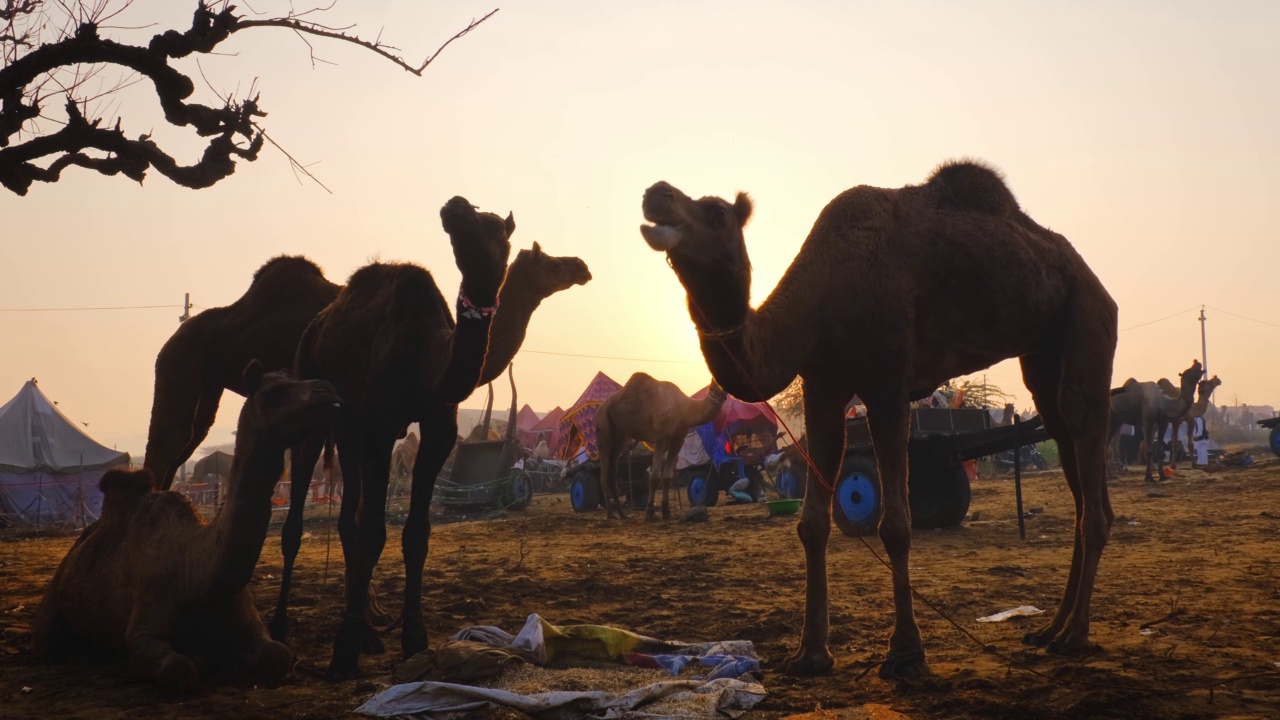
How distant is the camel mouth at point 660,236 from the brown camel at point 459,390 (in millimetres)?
1471

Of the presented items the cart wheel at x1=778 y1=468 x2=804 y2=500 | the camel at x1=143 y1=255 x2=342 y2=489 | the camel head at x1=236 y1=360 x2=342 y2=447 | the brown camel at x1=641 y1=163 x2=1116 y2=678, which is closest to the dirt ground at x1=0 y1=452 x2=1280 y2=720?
the brown camel at x1=641 y1=163 x2=1116 y2=678

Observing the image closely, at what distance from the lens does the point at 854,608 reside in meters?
7.09

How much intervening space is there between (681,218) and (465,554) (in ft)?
27.1

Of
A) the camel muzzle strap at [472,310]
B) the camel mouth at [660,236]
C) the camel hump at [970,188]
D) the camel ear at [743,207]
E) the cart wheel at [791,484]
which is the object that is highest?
the camel hump at [970,188]

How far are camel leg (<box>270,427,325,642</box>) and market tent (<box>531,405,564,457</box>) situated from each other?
112 feet

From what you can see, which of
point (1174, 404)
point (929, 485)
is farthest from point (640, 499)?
point (1174, 404)

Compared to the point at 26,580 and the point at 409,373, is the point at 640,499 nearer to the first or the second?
the point at 26,580

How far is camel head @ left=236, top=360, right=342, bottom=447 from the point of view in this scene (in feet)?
16.3

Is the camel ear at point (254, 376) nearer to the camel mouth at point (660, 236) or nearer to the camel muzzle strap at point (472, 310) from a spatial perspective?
the camel muzzle strap at point (472, 310)

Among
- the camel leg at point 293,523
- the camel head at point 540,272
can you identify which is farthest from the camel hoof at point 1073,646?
the camel leg at point 293,523

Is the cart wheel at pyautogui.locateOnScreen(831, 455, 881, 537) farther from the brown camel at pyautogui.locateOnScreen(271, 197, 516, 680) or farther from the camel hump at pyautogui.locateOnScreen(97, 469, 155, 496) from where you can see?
the camel hump at pyautogui.locateOnScreen(97, 469, 155, 496)

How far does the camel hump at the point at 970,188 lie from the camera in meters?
6.06

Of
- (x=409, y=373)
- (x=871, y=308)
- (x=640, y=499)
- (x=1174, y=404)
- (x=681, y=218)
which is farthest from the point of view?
(x=1174, y=404)

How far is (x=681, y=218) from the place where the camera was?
4.59 m
